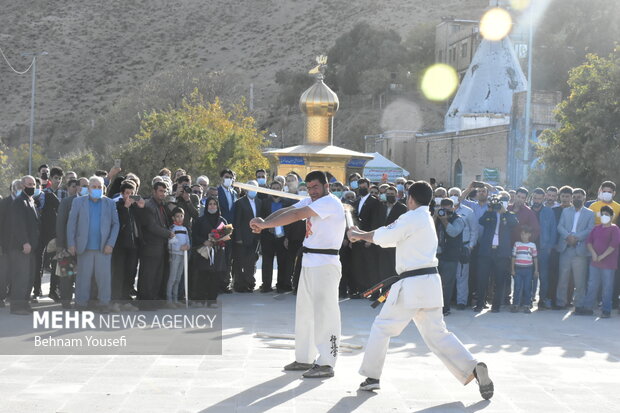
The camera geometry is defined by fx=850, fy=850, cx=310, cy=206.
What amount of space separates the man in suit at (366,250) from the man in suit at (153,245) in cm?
366

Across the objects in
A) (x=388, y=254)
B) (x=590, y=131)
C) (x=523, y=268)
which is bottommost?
(x=523, y=268)

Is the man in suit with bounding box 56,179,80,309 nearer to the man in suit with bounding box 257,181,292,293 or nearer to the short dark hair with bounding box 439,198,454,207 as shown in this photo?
the man in suit with bounding box 257,181,292,293

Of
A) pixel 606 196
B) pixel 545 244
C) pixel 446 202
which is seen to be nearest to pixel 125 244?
pixel 446 202

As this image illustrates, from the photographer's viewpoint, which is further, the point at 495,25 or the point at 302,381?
the point at 495,25

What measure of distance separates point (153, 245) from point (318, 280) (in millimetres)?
4976

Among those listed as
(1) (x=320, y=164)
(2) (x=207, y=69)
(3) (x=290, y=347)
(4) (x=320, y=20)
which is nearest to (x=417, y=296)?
(3) (x=290, y=347)

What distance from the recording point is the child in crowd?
42.4 ft

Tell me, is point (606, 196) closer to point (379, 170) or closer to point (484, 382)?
point (484, 382)

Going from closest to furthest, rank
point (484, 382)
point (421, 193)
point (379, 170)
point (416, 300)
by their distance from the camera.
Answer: point (484, 382)
point (416, 300)
point (421, 193)
point (379, 170)

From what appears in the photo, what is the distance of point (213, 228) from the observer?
1356 centimetres

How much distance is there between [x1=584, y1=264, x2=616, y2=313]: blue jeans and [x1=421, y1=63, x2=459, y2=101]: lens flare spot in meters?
53.2

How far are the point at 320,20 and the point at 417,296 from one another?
85.4m

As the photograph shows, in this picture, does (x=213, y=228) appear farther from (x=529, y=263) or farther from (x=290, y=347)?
(x=529, y=263)

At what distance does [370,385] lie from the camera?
7.52 m
